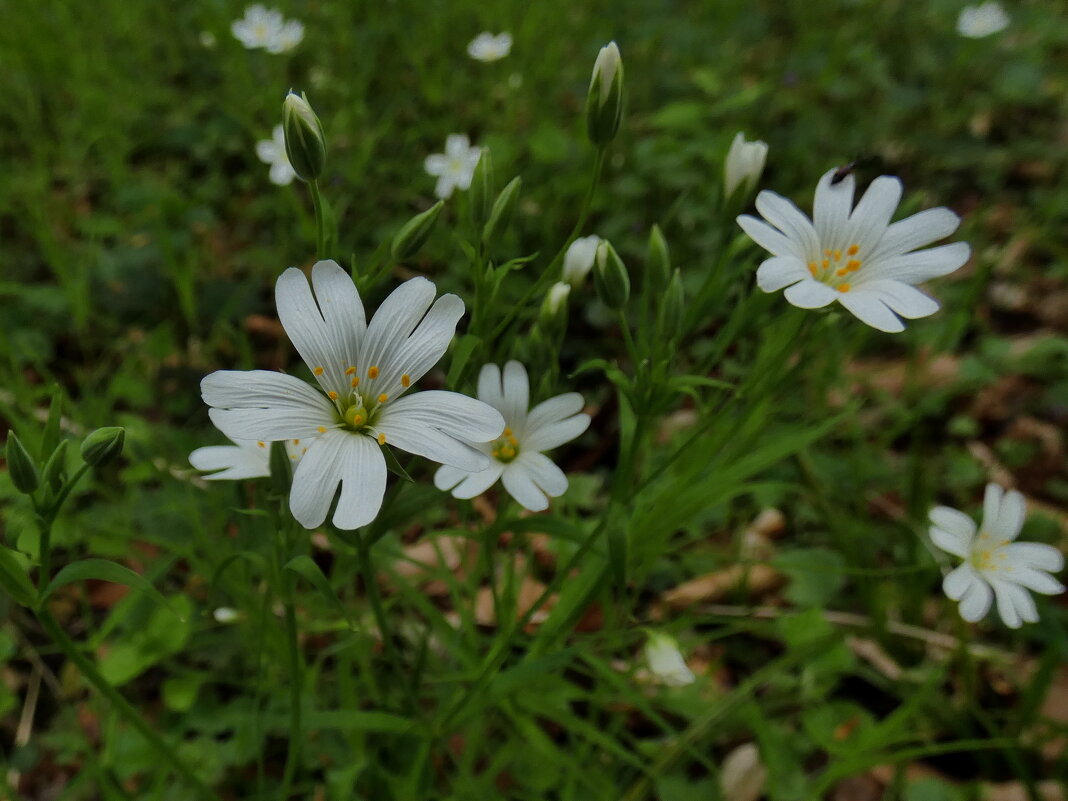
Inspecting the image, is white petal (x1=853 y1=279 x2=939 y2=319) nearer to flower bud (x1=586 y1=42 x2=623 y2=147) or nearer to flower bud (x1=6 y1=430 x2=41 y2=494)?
flower bud (x1=586 y1=42 x2=623 y2=147)

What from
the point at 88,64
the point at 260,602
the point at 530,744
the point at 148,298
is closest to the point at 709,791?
the point at 530,744

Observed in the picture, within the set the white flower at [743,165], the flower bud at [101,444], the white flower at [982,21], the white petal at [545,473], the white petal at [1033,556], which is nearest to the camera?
the flower bud at [101,444]

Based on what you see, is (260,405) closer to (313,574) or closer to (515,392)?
(313,574)

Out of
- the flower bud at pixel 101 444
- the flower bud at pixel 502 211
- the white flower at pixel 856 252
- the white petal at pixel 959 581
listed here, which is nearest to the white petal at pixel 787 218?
the white flower at pixel 856 252

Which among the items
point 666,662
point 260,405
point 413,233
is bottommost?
point 666,662

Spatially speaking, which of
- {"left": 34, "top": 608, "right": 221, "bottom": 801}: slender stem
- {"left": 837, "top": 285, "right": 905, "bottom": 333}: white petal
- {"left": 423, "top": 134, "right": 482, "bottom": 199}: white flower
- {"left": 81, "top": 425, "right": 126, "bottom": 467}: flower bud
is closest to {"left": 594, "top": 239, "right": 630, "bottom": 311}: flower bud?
{"left": 837, "top": 285, "right": 905, "bottom": 333}: white petal

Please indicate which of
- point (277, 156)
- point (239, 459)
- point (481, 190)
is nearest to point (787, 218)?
point (481, 190)

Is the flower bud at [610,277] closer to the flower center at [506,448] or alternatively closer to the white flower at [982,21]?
the flower center at [506,448]

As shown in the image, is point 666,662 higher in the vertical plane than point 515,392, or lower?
lower
